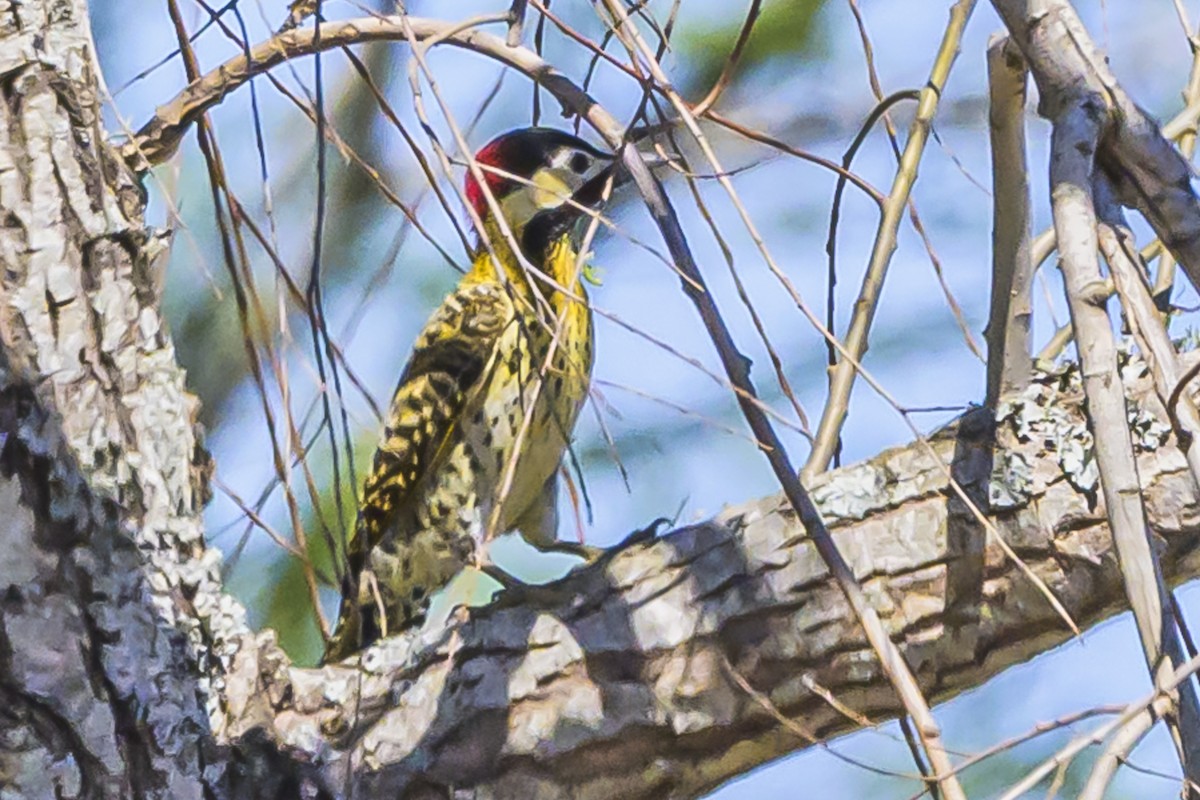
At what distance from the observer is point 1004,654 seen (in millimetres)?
2371

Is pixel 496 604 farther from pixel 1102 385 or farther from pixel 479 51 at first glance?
pixel 1102 385

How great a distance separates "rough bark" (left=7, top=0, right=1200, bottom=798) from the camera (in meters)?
2.14

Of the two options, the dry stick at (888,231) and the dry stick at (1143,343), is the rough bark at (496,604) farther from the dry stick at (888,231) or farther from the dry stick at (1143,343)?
the dry stick at (1143,343)

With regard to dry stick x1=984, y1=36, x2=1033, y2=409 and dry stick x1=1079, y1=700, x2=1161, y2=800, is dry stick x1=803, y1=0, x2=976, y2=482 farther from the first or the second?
dry stick x1=1079, y1=700, x2=1161, y2=800

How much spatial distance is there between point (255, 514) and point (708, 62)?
124 inches

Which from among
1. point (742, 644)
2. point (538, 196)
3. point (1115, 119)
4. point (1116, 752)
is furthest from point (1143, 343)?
point (538, 196)

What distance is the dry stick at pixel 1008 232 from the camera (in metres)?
2.21

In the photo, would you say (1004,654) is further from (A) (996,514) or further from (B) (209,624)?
(B) (209,624)

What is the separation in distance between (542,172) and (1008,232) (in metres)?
1.92

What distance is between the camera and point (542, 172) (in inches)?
161

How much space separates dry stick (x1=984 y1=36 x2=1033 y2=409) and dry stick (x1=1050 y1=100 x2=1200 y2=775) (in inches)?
19.9

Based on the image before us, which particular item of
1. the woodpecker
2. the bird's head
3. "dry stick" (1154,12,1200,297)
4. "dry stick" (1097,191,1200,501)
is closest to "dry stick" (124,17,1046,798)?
"dry stick" (1097,191,1200,501)

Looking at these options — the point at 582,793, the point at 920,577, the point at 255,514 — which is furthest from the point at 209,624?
the point at 920,577

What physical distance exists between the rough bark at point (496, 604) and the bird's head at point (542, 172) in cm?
161
